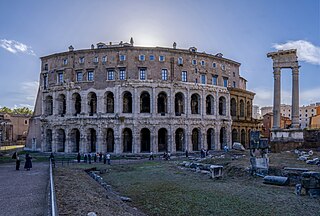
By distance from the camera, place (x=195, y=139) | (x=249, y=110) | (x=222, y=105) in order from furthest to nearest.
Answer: (x=249, y=110) < (x=222, y=105) < (x=195, y=139)

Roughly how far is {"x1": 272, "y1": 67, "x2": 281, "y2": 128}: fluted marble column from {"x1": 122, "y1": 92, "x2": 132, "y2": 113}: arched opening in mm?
18199

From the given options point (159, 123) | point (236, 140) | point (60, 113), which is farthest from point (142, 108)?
point (236, 140)

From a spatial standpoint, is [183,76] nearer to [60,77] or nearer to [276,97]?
[276,97]

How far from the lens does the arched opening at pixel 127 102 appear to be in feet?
122

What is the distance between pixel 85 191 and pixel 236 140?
115ft

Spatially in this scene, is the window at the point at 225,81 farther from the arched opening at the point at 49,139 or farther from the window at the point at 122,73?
the arched opening at the point at 49,139

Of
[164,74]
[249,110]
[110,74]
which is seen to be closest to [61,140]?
[110,74]

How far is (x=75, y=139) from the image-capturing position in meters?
38.2

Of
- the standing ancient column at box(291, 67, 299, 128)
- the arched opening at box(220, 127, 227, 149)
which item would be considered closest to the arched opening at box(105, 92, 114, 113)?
the arched opening at box(220, 127, 227, 149)

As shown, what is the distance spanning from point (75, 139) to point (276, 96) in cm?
2686

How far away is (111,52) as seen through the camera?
1425 inches

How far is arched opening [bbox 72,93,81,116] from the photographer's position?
123ft

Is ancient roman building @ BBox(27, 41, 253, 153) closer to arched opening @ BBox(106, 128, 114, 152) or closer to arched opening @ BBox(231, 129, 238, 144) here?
arched opening @ BBox(106, 128, 114, 152)

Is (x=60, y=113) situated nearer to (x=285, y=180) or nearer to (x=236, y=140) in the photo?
(x=236, y=140)
